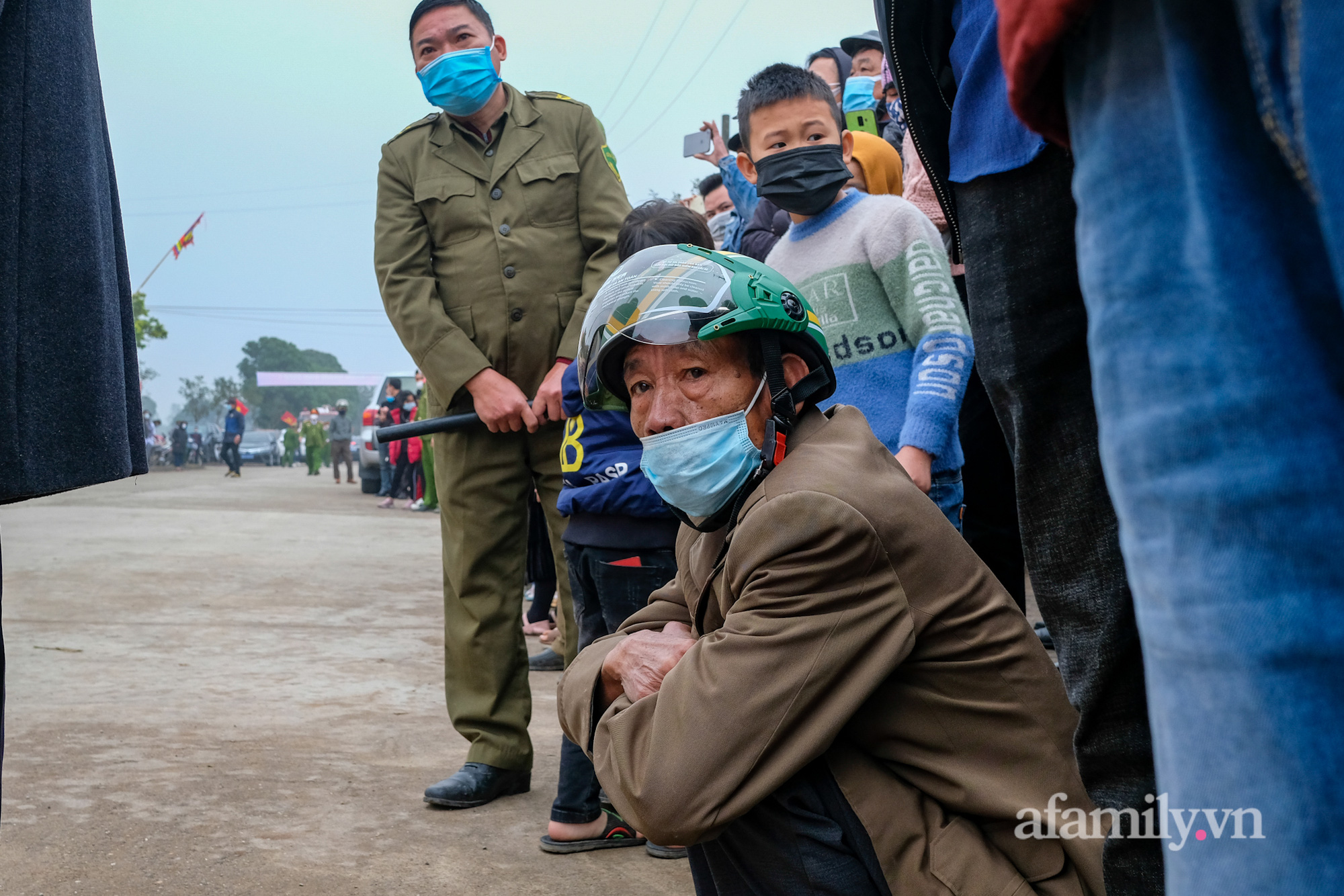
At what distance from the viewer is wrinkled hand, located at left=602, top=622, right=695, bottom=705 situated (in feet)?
5.62

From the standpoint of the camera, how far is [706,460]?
1.78m

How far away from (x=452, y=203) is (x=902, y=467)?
1948 millimetres

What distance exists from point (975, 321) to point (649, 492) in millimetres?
1510

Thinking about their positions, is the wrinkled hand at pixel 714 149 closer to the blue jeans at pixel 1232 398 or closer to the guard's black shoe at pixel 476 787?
the guard's black shoe at pixel 476 787

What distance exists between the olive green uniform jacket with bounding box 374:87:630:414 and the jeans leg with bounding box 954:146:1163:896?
2138 mm

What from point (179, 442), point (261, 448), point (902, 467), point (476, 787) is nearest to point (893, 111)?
point (902, 467)

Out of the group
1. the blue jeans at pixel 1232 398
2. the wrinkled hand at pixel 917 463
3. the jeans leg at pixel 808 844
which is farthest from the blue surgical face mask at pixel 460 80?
the blue jeans at pixel 1232 398

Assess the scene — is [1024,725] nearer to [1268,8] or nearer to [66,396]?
[1268,8]

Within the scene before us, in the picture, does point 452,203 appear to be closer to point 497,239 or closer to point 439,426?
point 497,239

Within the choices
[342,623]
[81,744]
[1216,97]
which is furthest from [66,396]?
[342,623]

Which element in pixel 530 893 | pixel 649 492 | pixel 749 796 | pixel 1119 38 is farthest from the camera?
pixel 649 492

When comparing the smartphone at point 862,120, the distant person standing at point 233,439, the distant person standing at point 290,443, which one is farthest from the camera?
the distant person standing at point 290,443

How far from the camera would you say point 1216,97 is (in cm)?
76

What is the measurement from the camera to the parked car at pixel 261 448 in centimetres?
5059
